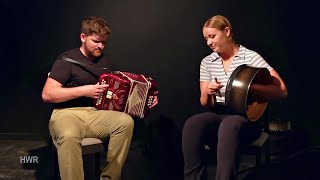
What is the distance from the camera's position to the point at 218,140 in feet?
8.67

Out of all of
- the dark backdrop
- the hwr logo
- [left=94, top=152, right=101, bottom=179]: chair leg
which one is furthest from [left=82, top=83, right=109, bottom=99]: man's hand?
the hwr logo

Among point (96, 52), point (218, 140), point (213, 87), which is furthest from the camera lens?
point (96, 52)

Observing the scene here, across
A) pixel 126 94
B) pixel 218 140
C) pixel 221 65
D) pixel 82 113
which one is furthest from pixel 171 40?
pixel 218 140

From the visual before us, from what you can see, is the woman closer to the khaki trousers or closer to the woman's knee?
the woman's knee

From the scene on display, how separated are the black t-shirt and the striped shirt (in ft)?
2.39

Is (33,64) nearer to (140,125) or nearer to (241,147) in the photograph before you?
(140,125)

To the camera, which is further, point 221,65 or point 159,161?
point 159,161

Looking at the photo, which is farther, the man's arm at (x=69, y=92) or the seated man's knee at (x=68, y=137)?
the man's arm at (x=69, y=92)

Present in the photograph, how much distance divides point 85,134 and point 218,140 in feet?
2.84

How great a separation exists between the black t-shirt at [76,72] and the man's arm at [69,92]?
0.08m

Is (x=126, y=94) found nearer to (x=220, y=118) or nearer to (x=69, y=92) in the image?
(x=69, y=92)

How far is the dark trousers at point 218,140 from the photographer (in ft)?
8.45

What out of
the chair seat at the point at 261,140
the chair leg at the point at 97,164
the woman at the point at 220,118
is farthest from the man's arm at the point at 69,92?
the chair seat at the point at 261,140

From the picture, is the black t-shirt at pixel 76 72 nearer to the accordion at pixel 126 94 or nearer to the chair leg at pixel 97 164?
the accordion at pixel 126 94
